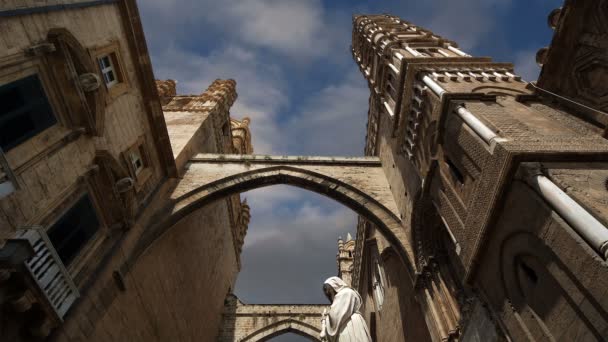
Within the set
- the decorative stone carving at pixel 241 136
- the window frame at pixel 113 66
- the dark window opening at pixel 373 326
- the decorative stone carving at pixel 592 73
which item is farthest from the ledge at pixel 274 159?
the decorative stone carving at pixel 241 136

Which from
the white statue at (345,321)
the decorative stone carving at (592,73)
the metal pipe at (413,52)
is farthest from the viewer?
the metal pipe at (413,52)

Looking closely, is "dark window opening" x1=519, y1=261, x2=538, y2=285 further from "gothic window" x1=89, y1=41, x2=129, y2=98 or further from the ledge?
"gothic window" x1=89, y1=41, x2=129, y2=98

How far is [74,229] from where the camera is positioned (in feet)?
25.6

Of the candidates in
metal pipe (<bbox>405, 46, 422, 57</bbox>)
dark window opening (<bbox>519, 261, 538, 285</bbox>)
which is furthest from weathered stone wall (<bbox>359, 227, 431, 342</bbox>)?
metal pipe (<bbox>405, 46, 422, 57</bbox>)

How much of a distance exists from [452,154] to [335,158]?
17.8ft

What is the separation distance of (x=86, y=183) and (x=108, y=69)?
2841 mm

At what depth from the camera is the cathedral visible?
550 cm

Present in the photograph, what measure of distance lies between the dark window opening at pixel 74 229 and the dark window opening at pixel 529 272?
813 cm

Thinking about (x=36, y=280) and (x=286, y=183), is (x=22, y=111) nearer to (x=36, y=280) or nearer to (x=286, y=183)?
(x=36, y=280)

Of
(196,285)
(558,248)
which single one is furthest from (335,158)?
(558,248)

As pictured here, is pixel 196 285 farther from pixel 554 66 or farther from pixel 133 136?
pixel 554 66


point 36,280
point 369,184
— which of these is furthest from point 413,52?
point 36,280

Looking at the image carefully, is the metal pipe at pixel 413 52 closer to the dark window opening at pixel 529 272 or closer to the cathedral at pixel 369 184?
the cathedral at pixel 369 184

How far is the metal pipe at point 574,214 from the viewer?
14.0 feet
